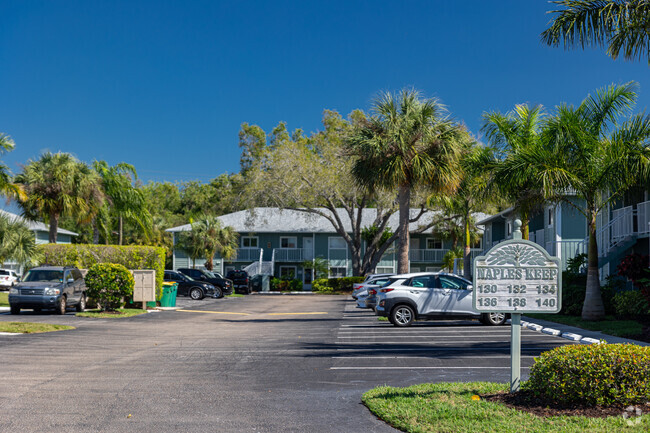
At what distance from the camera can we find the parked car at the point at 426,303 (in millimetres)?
19453

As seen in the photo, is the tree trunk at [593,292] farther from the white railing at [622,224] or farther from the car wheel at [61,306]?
the car wheel at [61,306]

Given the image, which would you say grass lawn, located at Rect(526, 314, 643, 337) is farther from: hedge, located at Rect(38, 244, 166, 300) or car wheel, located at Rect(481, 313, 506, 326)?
hedge, located at Rect(38, 244, 166, 300)

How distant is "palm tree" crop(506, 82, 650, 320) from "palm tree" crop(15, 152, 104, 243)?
23669mm

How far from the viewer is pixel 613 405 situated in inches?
283

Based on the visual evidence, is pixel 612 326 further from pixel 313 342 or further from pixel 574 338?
pixel 313 342

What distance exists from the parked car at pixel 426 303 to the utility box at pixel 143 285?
38.3 ft

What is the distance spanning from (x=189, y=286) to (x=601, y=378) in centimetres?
3423

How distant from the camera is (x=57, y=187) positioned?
33.9 meters

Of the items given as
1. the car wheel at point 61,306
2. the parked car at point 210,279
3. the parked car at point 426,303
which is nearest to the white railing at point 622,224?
the parked car at point 426,303

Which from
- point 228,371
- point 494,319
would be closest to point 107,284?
point 494,319

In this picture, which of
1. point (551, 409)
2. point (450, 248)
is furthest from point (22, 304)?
point (450, 248)

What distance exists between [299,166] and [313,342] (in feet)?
101

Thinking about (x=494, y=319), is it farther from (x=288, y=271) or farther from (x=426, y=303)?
(x=288, y=271)

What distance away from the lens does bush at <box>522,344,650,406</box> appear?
23.4ft
